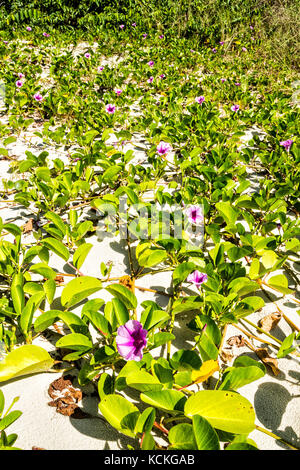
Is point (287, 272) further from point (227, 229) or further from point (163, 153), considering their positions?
point (163, 153)

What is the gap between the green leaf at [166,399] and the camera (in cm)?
93

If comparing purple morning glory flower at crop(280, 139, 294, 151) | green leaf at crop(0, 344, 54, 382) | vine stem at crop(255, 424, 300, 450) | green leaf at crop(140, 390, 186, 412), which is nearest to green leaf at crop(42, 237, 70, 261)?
green leaf at crop(0, 344, 54, 382)

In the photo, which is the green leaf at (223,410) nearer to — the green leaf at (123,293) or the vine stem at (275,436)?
the vine stem at (275,436)

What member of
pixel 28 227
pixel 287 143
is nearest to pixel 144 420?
pixel 28 227

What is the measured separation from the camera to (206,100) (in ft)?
11.6

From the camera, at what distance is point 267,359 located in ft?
4.06

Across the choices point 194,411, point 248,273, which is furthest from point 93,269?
point 194,411

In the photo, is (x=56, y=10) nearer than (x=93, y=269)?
No

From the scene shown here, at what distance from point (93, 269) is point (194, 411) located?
0.87 m

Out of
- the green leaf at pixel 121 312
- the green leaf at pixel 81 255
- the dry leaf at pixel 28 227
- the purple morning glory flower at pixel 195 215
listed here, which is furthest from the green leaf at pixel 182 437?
the dry leaf at pixel 28 227

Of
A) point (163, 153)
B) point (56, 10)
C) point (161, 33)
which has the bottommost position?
point (163, 153)

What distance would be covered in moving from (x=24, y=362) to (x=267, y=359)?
0.87 meters

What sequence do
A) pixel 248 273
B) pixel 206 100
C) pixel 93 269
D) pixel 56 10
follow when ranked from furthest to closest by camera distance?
pixel 56 10 → pixel 206 100 → pixel 93 269 → pixel 248 273

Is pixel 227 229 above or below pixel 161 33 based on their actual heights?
below
